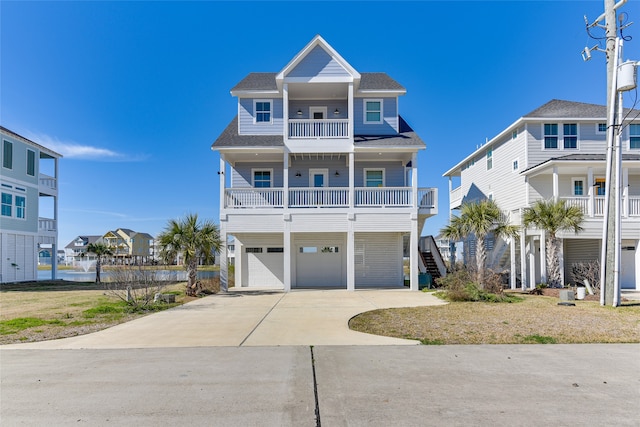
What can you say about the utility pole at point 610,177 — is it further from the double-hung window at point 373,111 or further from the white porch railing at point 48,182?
the white porch railing at point 48,182

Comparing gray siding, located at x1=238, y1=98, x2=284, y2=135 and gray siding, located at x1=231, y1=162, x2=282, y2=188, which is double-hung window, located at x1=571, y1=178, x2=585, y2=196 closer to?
gray siding, located at x1=231, y1=162, x2=282, y2=188

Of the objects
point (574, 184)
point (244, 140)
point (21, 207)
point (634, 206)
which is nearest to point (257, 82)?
point (244, 140)

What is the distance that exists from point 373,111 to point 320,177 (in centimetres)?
451

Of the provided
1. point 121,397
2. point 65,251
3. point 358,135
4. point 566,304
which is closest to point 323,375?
point 121,397

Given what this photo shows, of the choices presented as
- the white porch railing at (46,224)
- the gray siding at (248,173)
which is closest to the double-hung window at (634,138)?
the gray siding at (248,173)

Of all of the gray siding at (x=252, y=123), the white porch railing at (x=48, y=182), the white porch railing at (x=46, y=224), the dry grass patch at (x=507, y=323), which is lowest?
the dry grass patch at (x=507, y=323)

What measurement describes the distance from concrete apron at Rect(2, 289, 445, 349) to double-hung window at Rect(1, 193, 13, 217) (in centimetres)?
1716

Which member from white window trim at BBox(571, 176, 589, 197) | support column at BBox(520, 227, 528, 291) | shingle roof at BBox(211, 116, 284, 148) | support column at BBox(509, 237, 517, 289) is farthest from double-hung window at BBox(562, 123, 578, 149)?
shingle roof at BBox(211, 116, 284, 148)

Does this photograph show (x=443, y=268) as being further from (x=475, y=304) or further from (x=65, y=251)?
(x=65, y=251)

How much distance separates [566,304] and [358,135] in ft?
39.0

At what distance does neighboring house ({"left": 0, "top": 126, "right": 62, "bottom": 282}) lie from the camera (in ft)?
75.5

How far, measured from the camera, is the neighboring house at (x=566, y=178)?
59.9ft

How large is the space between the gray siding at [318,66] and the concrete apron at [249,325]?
10.8 metres

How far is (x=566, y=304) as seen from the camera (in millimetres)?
12297
